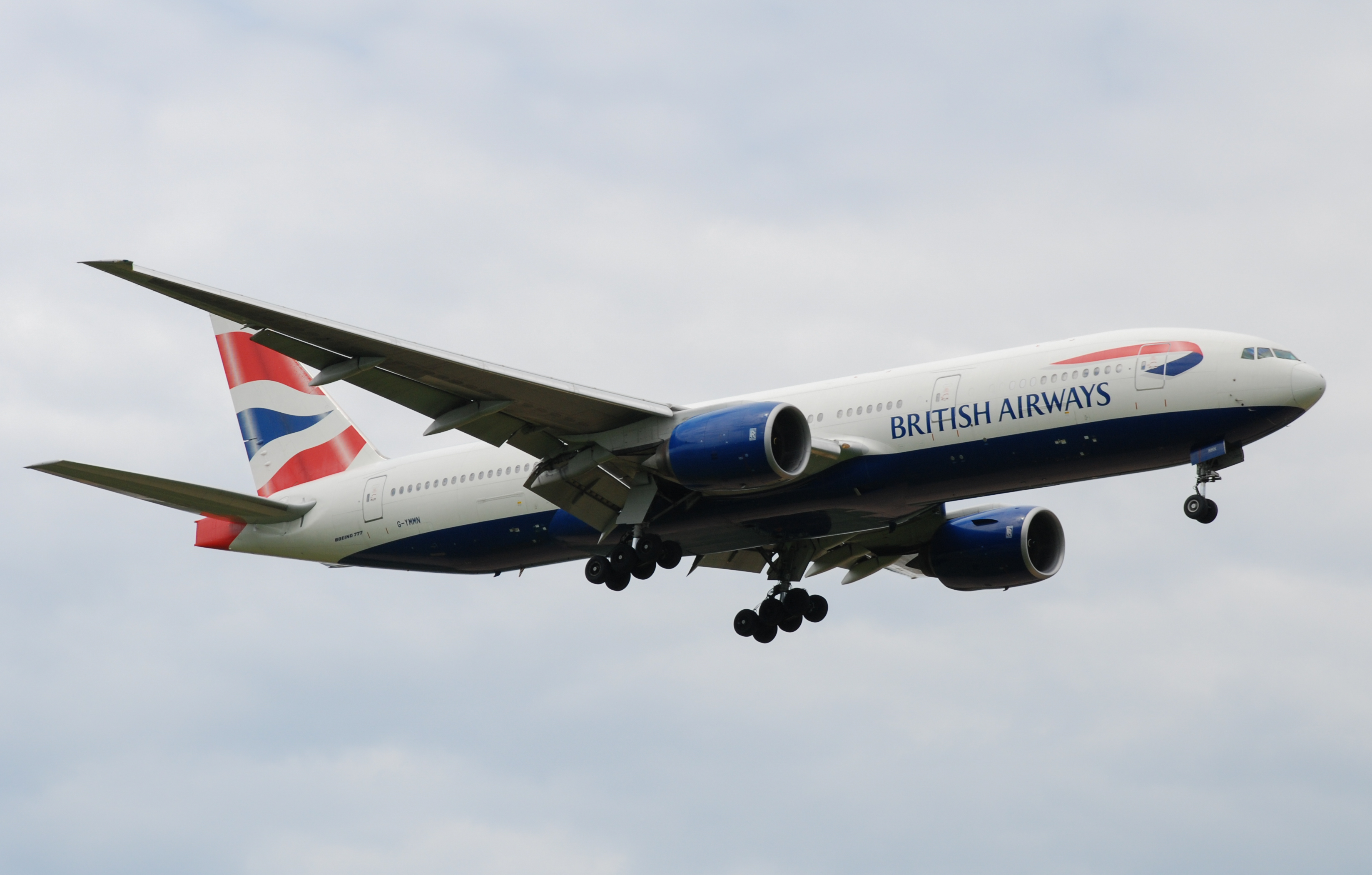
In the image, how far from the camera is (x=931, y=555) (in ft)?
125

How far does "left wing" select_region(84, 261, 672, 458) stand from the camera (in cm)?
2775

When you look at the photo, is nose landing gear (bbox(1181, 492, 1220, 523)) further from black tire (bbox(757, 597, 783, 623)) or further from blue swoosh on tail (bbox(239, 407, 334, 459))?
blue swoosh on tail (bbox(239, 407, 334, 459))

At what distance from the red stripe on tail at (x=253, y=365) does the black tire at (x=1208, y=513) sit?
Answer: 22.4 m

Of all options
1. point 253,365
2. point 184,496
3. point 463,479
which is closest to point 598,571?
point 463,479

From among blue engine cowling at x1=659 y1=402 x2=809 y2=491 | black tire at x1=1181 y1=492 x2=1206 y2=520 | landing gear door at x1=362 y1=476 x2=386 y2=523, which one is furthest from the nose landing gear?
landing gear door at x1=362 y1=476 x2=386 y2=523

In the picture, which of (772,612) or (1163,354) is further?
(772,612)

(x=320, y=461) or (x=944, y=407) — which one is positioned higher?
(x=944, y=407)

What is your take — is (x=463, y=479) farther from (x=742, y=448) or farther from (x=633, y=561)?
(x=742, y=448)

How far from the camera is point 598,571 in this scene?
33906mm

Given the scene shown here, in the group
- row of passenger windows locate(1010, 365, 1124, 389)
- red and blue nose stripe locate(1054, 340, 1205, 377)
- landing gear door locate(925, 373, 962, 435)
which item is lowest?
landing gear door locate(925, 373, 962, 435)

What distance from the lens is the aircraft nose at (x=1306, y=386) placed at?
2920 cm

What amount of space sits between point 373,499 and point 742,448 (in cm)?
1128

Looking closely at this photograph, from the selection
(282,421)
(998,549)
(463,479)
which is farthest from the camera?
(282,421)

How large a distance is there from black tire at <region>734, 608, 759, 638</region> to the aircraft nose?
45.6ft
